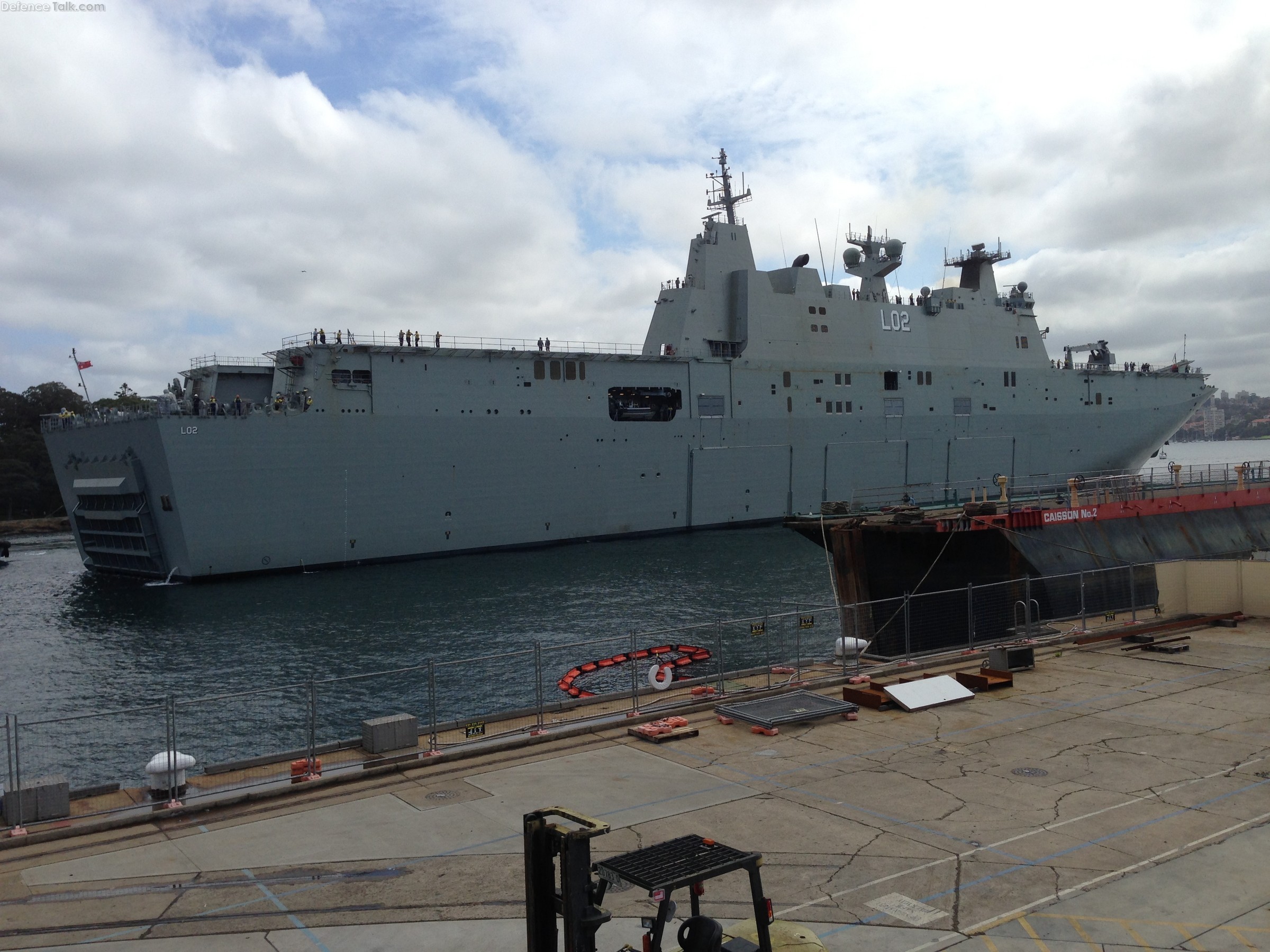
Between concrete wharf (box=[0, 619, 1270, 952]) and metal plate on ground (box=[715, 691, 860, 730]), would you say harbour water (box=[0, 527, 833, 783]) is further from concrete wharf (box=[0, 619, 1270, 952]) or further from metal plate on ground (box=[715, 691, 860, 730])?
concrete wharf (box=[0, 619, 1270, 952])

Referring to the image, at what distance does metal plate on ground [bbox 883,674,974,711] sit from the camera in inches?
487

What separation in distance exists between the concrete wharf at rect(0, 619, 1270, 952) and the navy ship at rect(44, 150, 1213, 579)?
46.5 feet

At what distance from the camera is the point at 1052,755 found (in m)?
10.2

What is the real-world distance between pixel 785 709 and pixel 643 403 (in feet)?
100

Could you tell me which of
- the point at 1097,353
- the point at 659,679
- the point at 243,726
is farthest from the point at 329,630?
the point at 1097,353

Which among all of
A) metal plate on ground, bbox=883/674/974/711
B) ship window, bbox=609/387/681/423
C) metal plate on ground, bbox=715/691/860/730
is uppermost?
ship window, bbox=609/387/681/423

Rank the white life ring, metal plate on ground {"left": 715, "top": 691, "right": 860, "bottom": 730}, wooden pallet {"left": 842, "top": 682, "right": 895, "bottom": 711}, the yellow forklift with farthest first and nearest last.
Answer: the white life ring < wooden pallet {"left": 842, "top": 682, "right": 895, "bottom": 711} < metal plate on ground {"left": 715, "top": 691, "right": 860, "bottom": 730} < the yellow forklift

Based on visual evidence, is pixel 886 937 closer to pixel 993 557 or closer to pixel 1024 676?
pixel 1024 676

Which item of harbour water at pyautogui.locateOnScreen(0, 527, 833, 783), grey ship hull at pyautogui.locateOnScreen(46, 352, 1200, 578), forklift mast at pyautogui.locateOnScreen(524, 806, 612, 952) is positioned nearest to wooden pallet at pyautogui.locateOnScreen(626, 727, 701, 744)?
harbour water at pyautogui.locateOnScreen(0, 527, 833, 783)

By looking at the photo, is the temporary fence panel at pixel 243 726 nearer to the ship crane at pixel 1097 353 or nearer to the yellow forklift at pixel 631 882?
the yellow forklift at pixel 631 882

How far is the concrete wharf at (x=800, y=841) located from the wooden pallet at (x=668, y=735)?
0.72 feet

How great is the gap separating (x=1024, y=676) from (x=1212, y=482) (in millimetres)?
20203

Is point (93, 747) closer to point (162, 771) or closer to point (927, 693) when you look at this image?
point (162, 771)

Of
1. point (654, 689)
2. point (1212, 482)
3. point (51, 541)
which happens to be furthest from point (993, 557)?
point (51, 541)
